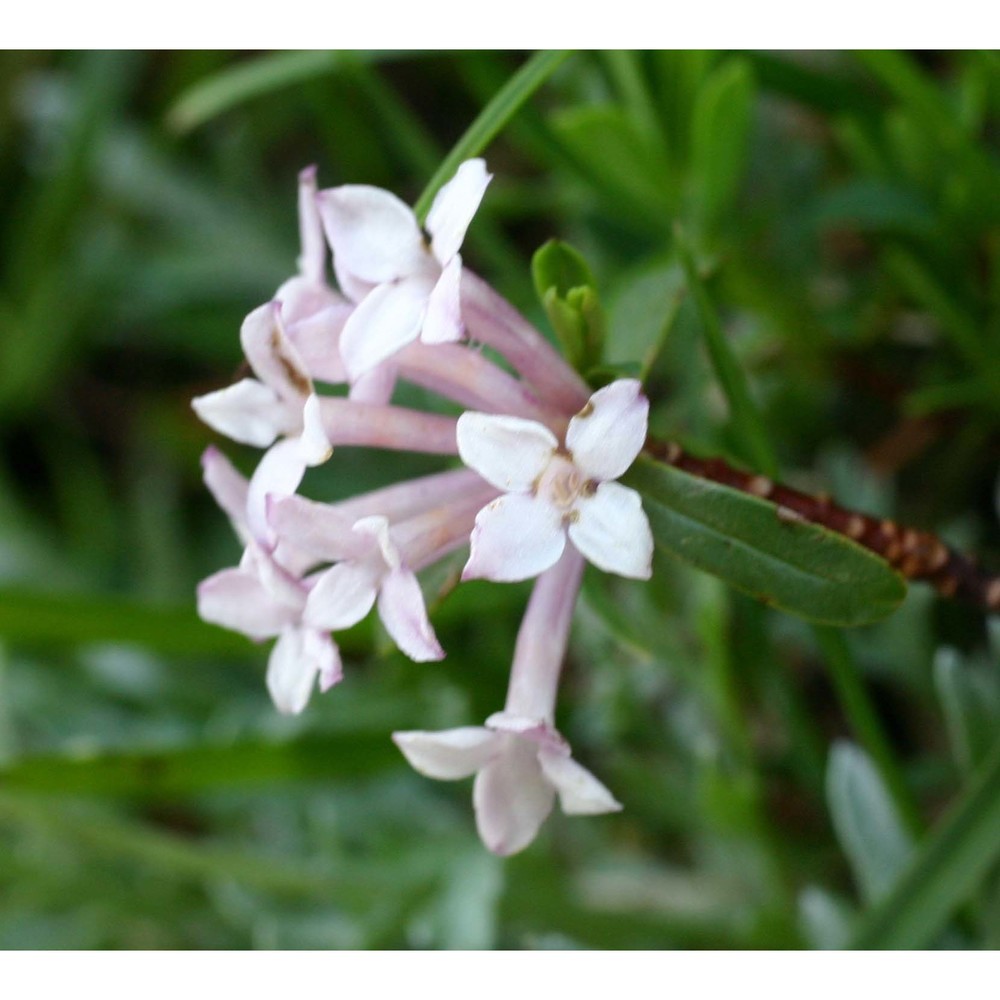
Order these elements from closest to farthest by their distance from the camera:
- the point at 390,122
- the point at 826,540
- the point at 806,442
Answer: the point at 826,540
the point at 390,122
the point at 806,442

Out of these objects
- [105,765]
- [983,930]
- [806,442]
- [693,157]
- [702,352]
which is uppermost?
[693,157]

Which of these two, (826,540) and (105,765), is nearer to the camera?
(826,540)

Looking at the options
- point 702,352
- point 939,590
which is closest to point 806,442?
point 702,352

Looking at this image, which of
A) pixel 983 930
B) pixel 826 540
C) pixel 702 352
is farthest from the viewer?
pixel 702 352

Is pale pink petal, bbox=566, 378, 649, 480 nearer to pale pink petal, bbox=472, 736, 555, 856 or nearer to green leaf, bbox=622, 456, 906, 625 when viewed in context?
green leaf, bbox=622, 456, 906, 625

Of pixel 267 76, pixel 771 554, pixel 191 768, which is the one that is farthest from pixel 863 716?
pixel 267 76

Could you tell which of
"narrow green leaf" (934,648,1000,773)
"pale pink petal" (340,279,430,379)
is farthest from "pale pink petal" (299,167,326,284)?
"narrow green leaf" (934,648,1000,773)

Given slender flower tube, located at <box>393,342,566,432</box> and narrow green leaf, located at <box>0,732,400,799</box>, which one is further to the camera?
narrow green leaf, located at <box>0,732,400,799</box>

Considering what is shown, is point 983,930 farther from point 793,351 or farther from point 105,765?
point 105,765
